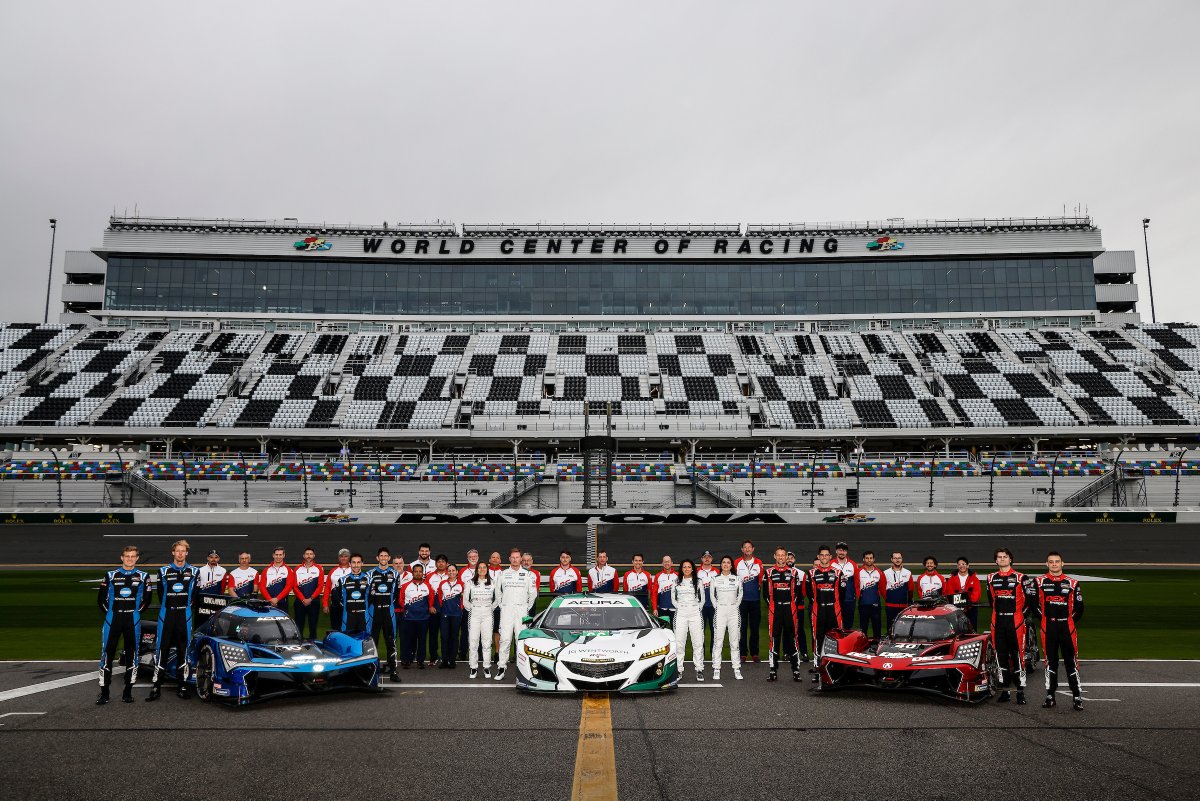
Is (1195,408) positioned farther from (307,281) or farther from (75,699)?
(307,281)

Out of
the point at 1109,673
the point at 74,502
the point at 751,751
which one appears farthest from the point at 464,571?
the point at 74,502

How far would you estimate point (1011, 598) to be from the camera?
9.06 meters

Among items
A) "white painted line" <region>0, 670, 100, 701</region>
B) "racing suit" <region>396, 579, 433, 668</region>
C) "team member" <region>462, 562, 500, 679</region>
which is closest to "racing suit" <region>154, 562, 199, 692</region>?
"white painted line" <region>0, 670, 100, 701</region>

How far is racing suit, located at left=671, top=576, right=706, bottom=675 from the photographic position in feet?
31.7

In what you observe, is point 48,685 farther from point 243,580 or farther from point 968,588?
point 968,588

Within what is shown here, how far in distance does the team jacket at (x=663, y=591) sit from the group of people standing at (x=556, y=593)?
0.02 metres

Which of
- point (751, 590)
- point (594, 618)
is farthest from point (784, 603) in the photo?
point (594, 618)

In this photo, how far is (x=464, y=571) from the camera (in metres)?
10.7

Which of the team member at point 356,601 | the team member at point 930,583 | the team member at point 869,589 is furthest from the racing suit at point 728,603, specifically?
the team member at point 356,601

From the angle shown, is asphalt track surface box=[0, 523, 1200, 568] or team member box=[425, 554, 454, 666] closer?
team member box=[425, 554, 454, 666]

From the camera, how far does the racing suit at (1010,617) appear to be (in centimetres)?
870

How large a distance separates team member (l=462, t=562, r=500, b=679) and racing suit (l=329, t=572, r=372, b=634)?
1.34 meters

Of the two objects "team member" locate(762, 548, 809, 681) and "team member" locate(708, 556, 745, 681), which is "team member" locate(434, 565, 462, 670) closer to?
"team member" locate(708, 556, 745, 681)

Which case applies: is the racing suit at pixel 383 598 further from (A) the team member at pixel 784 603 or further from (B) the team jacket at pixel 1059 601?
(B) the team jacket at pixel 1059 601
